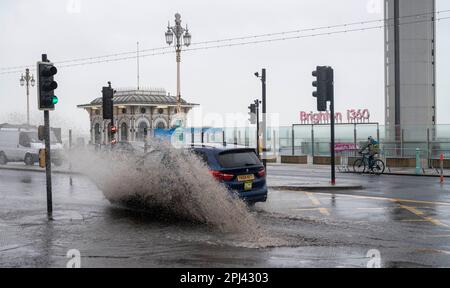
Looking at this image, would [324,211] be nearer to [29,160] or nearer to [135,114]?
[29,160]

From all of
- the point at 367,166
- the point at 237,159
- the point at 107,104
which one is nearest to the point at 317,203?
the point at 237,159

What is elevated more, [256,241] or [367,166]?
[367,166]

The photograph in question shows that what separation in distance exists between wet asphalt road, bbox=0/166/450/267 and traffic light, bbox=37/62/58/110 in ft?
8.21

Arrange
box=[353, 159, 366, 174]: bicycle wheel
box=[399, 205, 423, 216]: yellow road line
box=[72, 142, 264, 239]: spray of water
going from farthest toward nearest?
box=[353, 159, 366, 174]: bicycle wheel
box=[399, 205, 423, 216]: yellow road line
box=[72, 142, 264, 239]: spray of water

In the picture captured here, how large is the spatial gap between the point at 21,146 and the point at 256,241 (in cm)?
2911

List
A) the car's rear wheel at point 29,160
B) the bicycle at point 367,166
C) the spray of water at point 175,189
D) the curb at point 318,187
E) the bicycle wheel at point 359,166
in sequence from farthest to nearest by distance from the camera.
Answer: the car's rear wheel at point 29,160 → the bicycle wheel at point 359,166 → the bicycle at point 367,166 → the curb at point 318,187 → the spray of water at point 175,189

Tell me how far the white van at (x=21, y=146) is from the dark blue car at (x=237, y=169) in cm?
2311

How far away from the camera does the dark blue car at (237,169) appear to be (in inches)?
523

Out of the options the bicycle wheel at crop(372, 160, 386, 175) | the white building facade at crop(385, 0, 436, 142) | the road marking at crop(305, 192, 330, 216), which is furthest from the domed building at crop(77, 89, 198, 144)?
the road marking at crop(305, 192, 330, 216)

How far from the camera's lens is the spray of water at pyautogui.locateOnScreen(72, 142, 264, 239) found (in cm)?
1181

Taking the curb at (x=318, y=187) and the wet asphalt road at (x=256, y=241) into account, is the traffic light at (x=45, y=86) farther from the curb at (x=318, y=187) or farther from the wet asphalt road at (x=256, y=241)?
the curb at (x=318, y=187)

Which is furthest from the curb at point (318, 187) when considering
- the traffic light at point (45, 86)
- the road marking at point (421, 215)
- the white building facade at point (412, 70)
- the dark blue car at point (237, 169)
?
the white building facade at point (412, 70)

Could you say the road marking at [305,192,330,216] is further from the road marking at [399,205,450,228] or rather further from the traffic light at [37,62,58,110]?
the traffic light at [37,62,58,110]

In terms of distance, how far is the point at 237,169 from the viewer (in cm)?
1342
